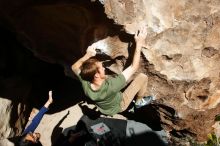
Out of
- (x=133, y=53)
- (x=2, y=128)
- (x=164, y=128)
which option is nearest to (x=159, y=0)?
(x=133, y=53)

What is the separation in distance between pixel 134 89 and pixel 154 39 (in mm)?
744

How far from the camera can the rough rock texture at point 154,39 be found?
16.7 ft

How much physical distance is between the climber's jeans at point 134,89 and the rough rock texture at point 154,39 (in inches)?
5.2

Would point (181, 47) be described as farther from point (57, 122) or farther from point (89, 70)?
→ point (57, 122)

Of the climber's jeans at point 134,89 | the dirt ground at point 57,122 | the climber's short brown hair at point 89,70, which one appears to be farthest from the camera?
the dirt ground at point 57,122

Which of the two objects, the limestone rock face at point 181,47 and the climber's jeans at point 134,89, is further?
the climber's jeans at point 134,89

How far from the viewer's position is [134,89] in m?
5.61

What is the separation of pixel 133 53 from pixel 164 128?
2.02m

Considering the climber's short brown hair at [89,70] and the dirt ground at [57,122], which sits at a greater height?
the climber's short brown hair at [89,70]

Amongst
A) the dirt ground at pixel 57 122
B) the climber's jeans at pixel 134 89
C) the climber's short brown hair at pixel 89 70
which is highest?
the climber's short brown hair at pixel 89 70

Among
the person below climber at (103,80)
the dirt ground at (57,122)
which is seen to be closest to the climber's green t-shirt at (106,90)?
the person below climber at (103,80)

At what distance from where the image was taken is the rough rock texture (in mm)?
5102

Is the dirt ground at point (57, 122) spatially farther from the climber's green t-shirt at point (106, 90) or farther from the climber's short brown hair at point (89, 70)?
the climber's short brown hair at point (89, 70)

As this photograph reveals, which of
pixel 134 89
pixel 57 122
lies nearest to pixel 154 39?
pixel 134 89
